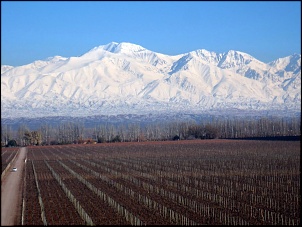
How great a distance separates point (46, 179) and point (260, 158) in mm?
20127

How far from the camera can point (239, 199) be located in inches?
912

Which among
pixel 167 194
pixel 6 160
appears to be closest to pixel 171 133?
pixel 6 160

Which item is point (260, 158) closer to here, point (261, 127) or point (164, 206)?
point (164, 206)

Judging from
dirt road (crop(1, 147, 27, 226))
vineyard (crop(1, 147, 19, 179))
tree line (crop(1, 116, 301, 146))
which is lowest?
vineyard (crop(1, 147, 19, 179))

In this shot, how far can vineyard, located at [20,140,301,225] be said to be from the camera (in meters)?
19.0

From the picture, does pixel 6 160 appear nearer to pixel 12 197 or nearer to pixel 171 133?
pixel 12 197

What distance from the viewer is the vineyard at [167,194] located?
19.0 meters

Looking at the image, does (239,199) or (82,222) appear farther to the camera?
(239,199)

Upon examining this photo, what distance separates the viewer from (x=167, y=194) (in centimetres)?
2542

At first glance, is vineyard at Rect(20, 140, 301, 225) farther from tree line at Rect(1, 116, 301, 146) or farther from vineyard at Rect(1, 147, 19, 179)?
tree line at Rect(1, 116, 301, 146)

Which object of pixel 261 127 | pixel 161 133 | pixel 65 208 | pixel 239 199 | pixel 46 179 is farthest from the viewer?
pixel 161 133

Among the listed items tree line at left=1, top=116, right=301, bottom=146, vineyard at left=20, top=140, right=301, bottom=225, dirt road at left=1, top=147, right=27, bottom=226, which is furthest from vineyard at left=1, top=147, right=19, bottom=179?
tree line at left=1, top=116, right=301, bottom=146

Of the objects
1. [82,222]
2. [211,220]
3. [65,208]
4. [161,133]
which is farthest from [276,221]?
[161,133]

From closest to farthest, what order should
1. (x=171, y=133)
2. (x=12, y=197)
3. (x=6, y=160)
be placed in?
(x=12, y=197)
(x=6, y=160)
(x=171, y=133)
